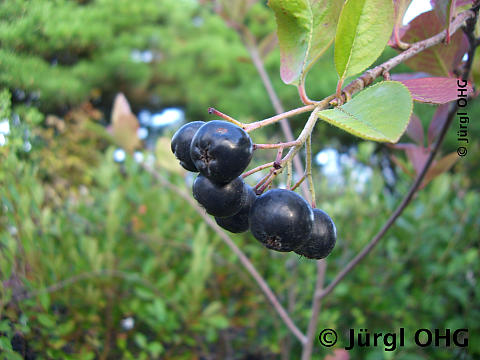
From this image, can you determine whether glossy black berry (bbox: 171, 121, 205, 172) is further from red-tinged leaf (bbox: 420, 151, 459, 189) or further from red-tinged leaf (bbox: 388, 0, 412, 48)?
red-tinged leaf (bbox: 420, 151, 459, 189)

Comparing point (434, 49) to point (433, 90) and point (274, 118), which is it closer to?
point (433, 90)

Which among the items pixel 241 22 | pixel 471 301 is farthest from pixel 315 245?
pixel 471 301

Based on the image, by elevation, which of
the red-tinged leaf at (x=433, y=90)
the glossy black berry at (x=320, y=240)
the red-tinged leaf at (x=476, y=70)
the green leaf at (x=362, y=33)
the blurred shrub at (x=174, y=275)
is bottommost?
the blurred shrub at (x=174, y=275)

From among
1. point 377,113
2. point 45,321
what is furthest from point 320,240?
point 45,321

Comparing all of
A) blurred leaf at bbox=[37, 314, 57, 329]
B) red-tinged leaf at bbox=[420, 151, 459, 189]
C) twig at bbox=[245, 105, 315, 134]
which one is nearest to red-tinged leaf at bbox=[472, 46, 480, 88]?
red-tinged leaf at bbox=[420, 151, 459, 189]

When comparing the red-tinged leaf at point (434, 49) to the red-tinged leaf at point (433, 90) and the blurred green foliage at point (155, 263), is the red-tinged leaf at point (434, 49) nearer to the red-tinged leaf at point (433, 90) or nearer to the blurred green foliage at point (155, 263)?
the red-tinged leaf at point (433, 90)

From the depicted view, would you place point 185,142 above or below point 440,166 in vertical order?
above

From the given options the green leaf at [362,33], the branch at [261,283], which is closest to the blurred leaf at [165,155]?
the branch at [261,283]
